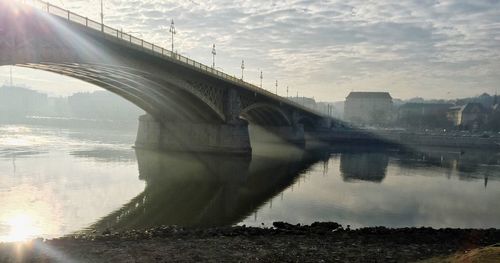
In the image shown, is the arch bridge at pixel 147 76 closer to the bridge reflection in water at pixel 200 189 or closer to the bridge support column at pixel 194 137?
the bridge support column at pixel 194 137

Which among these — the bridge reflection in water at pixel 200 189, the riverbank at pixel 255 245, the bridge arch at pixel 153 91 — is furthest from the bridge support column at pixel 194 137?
the riverbank at pixel 255 245

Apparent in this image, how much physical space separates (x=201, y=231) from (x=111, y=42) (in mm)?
20268

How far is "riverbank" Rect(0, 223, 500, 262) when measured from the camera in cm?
1217

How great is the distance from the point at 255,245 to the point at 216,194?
14.3 m

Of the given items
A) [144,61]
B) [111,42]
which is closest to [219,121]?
[144,61]

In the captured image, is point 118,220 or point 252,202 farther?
point 252,202

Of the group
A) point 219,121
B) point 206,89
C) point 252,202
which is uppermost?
point 206,89

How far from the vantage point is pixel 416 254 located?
13.4 meters

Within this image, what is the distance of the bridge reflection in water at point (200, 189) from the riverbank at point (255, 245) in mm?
4404

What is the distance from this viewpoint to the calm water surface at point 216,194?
67.5 feet

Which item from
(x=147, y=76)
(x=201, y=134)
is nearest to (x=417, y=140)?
(x=201, y=134)

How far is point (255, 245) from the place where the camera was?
1384 centimetres

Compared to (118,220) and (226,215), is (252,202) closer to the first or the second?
(226,215)

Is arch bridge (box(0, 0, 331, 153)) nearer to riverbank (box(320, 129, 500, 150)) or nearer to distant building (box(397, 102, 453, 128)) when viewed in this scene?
riverbank (box(320, 129, 500, 150))
